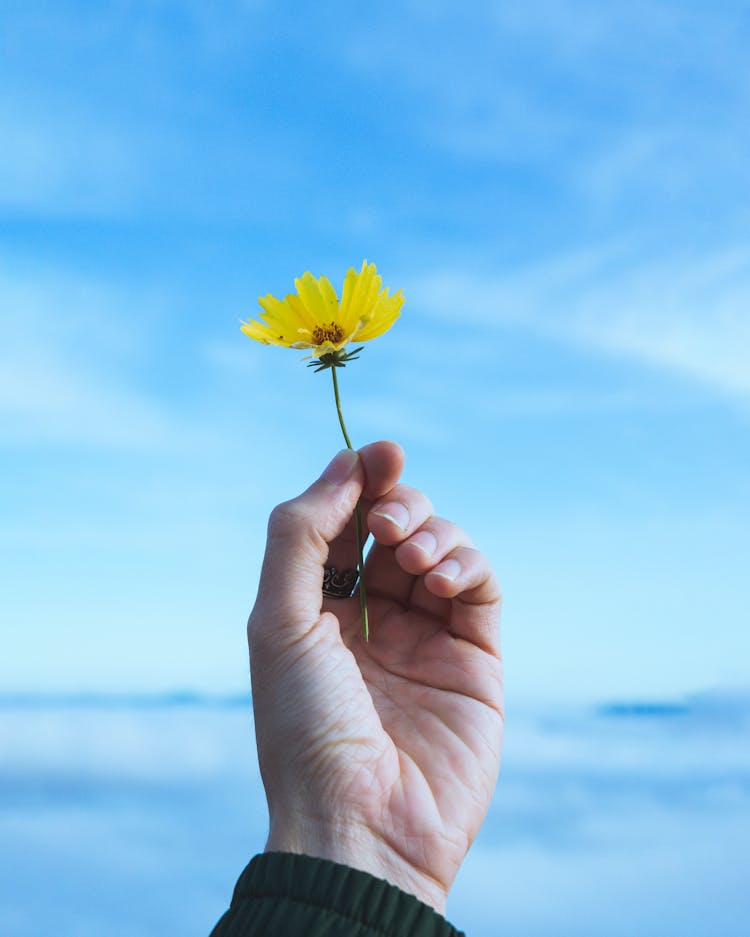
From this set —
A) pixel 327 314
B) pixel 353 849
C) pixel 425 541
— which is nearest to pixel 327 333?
pixel 327 314

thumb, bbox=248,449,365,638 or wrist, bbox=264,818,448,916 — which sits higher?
thumb, bbox=248,449,365,638

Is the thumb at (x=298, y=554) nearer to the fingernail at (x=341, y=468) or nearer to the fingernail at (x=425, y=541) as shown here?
the fingernail at (x=341, y=468)

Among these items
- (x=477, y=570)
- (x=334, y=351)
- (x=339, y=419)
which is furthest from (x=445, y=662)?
(x=334, y=351)

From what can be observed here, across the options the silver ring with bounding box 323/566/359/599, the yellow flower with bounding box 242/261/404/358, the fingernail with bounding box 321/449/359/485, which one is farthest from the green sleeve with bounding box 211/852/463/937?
the yellow flower with bounding box 242/261/404/358

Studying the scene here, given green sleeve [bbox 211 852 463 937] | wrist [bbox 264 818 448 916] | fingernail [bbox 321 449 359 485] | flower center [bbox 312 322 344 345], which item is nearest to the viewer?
green sleeve [bbox 211 852 463 937]

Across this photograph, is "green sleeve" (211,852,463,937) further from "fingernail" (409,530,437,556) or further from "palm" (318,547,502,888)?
"fingernail" (409,530,437,556)

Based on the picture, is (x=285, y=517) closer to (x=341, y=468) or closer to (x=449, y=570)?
(x=341, y=468)

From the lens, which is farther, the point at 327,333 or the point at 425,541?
the point at 425,541

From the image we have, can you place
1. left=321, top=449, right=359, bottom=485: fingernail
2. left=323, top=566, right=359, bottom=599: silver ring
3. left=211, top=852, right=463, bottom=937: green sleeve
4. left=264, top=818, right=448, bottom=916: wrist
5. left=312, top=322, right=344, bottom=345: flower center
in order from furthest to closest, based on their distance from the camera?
left=323, top=566, right=359, bottom=599: silver ring < left=321, top=449, right=359, bottom=485: fingernail < left=312, top=322, right=344, bottom=345: flower center < left=264, top=818, right=448, bottom=916: wrist < left=211, top=852, right=463, bottom=937: green sleeve
